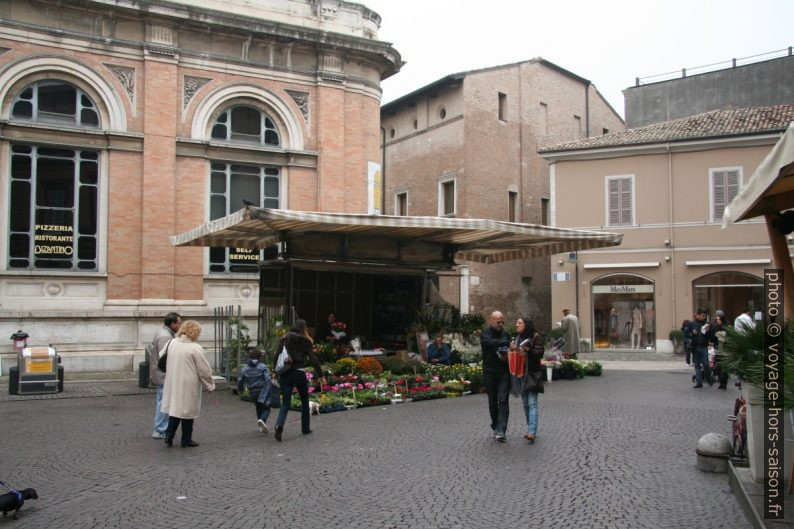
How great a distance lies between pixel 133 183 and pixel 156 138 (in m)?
1.33

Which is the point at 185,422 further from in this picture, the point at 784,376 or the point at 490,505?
the point at 784,376

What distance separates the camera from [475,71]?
101 feet

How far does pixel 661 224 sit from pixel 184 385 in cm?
2179

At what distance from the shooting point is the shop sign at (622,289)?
89.3 feet

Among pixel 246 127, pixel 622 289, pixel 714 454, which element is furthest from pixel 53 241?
pixel 622 289

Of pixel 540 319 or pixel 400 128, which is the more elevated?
pixel 400 128

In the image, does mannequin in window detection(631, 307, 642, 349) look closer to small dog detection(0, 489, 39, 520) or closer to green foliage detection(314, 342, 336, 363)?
green foliage detection(314, 342, 336, 363)

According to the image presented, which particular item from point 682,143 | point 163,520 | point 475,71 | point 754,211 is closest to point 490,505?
point 163,520

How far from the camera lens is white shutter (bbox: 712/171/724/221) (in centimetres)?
2636

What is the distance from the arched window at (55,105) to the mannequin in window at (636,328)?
19179mm

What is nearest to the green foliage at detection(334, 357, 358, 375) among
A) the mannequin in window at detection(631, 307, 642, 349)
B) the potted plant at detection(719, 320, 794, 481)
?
the potted plant at detection(719, 320, 794, 481)

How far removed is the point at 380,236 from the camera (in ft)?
56.3

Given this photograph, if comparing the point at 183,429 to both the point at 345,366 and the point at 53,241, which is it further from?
the point at 53,241

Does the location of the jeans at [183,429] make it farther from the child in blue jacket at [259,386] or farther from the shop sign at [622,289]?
the shop sign at [622,289]
